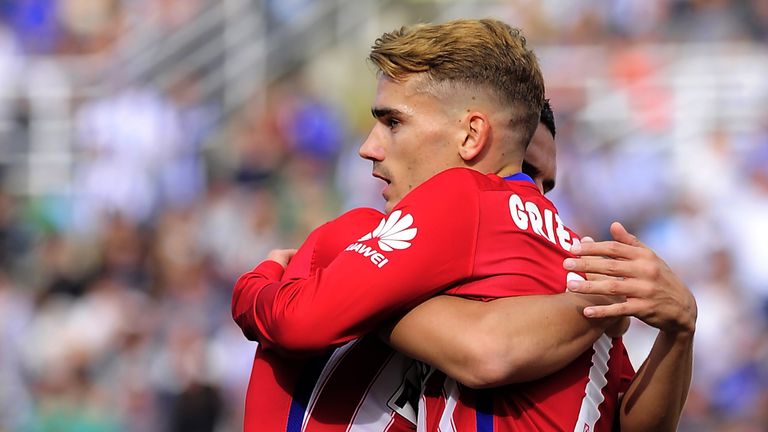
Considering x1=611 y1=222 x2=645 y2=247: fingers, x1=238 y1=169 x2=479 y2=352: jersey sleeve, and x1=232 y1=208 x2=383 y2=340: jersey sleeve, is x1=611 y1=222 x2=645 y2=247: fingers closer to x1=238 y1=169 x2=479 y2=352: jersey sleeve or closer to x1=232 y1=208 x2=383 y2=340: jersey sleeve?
x1=238 y1=169 x2=479 y2=352: jersey sleeve

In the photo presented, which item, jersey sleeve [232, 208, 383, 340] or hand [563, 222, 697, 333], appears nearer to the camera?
hand [563, 222, 697, 333]

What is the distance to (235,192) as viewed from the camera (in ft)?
37.2

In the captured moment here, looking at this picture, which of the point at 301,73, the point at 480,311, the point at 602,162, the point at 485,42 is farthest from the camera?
the point at 301,73

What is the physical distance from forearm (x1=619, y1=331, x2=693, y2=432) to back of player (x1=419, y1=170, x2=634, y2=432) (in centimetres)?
14

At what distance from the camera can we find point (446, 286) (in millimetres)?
2723

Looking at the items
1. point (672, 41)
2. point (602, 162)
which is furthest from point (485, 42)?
point (672, 41)

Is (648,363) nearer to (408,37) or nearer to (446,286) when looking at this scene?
(446,286)

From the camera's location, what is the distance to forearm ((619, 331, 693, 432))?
2928mm

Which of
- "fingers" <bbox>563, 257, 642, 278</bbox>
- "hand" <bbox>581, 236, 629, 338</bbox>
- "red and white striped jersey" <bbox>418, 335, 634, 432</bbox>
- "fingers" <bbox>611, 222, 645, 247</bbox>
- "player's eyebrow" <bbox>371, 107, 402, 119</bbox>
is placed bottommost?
"red and white striped jersey" <bbox>418, 335, 634, 432</bbox>

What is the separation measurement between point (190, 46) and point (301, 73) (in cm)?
128

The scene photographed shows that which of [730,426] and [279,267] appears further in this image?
[730,426]

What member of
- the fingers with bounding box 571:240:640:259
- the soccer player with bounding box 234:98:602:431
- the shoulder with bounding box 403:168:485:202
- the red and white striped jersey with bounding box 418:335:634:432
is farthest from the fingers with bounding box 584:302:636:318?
the soccer player with bounding box 234:98:602:431

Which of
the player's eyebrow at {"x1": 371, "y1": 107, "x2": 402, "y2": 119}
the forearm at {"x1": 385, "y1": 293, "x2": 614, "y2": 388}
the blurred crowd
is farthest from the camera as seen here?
the blurred crowd

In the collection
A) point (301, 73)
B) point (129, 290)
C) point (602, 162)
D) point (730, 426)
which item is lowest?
point (730, 426)
